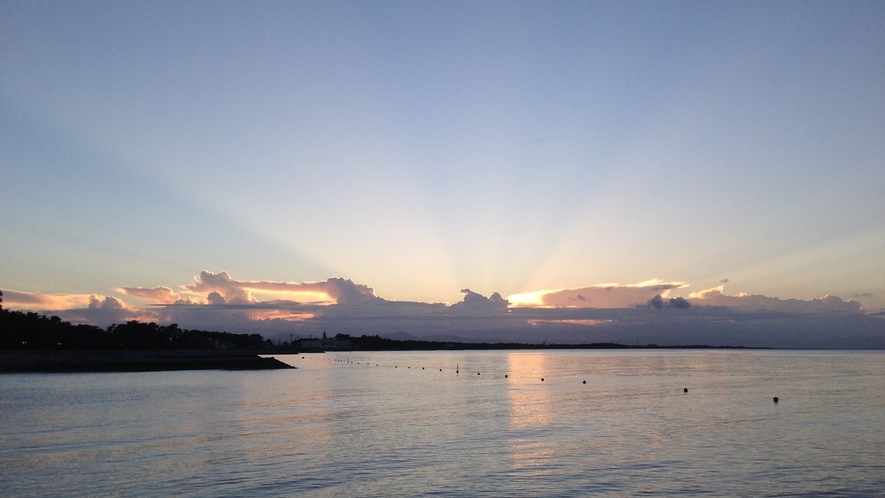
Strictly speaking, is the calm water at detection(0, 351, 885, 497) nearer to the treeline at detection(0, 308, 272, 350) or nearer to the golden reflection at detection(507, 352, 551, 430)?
the golden reflection at detection(507, 352, 551, 430)

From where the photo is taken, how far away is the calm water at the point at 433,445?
975 inches

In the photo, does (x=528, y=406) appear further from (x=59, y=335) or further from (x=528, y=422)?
(x=59, y=335)

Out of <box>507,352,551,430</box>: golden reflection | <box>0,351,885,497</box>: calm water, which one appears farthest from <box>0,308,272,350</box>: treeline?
<box>507,352,551,430</box>: golden reflection

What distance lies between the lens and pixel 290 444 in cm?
3353

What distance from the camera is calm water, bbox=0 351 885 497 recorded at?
81.3ft

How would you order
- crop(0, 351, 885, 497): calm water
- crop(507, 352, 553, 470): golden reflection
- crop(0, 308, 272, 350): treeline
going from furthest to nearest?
1. crop(0, 308, 272, 350): treeline
2. crop(507, 352, 553, 470): golden reflection
3. crop(0, 351, 885, 497): calm water

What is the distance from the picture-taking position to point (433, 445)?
33.6 meters

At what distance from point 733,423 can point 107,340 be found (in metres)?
166

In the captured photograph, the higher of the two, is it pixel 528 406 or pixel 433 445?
pixel 433 445

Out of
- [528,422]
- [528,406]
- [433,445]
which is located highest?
[433,445]

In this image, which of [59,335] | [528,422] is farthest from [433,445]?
[59,335]

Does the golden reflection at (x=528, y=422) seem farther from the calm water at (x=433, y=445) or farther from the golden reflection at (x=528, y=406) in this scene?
the calm water at (x=433, y=445)

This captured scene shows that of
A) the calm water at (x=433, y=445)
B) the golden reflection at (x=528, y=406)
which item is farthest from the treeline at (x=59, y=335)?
the golden reflection at (x=528, y=406)

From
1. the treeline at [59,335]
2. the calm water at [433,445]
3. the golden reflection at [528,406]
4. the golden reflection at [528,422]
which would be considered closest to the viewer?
the calm water at [433,445]
